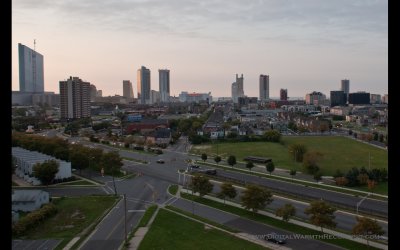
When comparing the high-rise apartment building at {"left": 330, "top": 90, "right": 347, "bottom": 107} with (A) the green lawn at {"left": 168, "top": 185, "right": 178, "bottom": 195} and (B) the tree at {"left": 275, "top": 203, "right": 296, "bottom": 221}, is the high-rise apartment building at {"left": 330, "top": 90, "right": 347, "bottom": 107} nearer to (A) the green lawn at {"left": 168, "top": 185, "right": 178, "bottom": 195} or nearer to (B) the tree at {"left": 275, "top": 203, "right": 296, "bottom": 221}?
(A) the green lawn at {"left": 168, "top": 185, "right": 178, "bottom": 195}

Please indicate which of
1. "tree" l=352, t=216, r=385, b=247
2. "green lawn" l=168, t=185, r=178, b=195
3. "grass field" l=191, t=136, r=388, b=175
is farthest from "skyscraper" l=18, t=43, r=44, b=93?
"tree" l=352, t=216, r=385, b=247

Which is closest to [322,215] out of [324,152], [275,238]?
[275,238]

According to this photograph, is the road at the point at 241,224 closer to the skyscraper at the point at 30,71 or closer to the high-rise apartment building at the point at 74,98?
the high-rise apartment building at the point at 74,98

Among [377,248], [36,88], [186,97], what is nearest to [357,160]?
[377,248]

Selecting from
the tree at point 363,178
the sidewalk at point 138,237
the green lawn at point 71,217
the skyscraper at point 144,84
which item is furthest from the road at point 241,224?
the skyscraper at point 144,84
